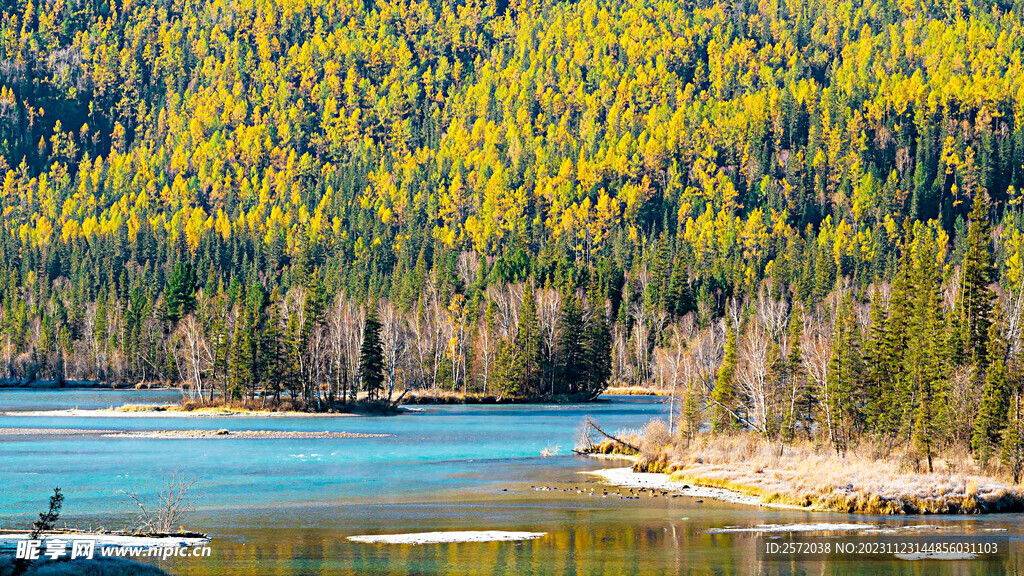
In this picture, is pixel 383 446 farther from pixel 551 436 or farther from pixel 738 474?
pixel 738 474

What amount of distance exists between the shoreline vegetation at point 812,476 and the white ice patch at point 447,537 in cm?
Answer: 1283

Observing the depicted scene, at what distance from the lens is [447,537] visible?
44.8 meters

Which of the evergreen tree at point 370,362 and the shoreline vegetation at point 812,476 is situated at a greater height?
the evergreen tree at point 370,362

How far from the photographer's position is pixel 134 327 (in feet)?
648

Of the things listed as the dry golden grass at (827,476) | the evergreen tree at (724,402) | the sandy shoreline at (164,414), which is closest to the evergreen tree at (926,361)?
the dry golden grass at (827,476)

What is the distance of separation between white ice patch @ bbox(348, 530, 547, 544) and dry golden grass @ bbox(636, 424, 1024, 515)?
13.1 m

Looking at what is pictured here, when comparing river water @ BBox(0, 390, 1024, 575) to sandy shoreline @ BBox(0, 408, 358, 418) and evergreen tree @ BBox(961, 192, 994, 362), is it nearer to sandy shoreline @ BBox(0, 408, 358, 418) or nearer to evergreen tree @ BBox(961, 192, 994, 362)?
evergreen tree @ BBox(961, 192, 994, 362)

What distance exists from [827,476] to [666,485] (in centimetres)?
838

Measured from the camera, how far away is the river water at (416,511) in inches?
1556

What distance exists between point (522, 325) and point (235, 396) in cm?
4000

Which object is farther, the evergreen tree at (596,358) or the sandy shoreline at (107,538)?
the evergreen tree at (596,358)

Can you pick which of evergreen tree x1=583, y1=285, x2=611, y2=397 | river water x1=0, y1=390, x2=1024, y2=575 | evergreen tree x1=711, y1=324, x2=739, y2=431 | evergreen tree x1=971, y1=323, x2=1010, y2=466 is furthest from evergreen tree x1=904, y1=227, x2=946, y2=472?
evergreen tree x1=583, y1=285, x2=611, y2=397

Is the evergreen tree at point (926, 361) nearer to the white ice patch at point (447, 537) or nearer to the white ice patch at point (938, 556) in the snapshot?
the white ice patch at point (938, 556)

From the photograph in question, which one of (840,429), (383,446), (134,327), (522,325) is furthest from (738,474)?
(134,327)
